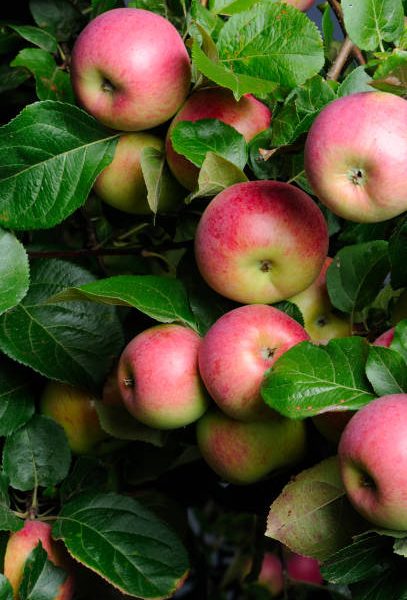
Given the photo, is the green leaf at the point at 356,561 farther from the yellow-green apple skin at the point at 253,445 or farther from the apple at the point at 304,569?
the apple at the point at 304,569

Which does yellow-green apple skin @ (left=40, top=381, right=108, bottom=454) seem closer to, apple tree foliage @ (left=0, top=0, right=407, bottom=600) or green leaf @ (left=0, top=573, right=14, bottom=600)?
apple tree foliage @ (left=0, top=0, right=407, bottom=600)

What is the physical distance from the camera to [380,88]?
50 cm

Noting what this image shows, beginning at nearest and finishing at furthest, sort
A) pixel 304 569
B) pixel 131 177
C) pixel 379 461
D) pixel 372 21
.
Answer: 1. pixel 379 461
2. pixel 372 21
3. pixel 131 177
4. pixel 304 569

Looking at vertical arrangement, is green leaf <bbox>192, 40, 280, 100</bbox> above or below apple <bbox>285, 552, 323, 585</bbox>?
above

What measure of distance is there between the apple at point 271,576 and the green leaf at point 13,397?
412mm

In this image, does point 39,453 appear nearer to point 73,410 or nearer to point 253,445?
point 73,410

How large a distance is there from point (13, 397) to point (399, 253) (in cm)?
33

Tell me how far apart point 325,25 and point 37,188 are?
0.26m

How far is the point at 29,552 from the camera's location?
654 mm

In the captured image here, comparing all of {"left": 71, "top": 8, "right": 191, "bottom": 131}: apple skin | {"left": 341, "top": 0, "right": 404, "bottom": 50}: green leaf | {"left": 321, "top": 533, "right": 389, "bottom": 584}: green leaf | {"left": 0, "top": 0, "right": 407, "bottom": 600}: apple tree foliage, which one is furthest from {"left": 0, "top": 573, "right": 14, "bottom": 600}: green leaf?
{"left": 341, "top": 0, "right": 404, "bottom": 50}: green leaf

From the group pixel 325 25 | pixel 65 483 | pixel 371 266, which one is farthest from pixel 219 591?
pixel 325 25

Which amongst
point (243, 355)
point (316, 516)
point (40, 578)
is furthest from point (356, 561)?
point (40, 578)

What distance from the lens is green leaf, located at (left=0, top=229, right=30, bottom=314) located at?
634mm

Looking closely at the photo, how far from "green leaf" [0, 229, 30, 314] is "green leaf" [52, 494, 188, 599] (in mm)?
178
